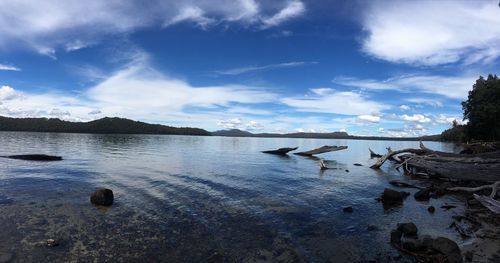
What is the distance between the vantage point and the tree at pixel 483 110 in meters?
66.0

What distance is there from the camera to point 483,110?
6719 cm

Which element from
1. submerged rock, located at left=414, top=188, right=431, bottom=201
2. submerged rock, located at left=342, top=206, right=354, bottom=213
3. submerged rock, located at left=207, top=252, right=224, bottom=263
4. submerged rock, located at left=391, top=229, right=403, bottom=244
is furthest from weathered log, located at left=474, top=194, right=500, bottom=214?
submerged rock, located at left=207, top=252, right=224, bottom=263

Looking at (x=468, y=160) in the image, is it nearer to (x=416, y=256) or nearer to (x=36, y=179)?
(x=416, y=256)

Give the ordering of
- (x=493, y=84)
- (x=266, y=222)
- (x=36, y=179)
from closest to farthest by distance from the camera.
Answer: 1. (x=266, y=222)
2. (x=36, y=179)
3. (x=493, y=84)

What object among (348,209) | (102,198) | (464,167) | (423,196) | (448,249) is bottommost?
(348,209)

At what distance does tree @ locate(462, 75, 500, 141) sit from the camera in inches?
2598

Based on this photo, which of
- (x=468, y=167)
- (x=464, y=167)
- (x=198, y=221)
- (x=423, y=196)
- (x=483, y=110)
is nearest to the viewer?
(x=198, y=221)

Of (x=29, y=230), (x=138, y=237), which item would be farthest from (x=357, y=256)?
(x=29, y=230)

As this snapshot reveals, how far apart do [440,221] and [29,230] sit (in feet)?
64.8

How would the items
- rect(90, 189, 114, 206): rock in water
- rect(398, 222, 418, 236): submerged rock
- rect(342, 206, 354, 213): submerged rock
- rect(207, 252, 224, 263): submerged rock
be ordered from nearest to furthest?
rect(207, 252, 224, 263): submerged rock → rect(398, 222, 418, 236): submerged rock → rect(90, 189, 114, 206): rock in water → rect(342, 206, 354, 213): submerged rock

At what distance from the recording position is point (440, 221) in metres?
16.1

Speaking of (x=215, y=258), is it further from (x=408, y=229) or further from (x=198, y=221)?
(x=408, y=229)

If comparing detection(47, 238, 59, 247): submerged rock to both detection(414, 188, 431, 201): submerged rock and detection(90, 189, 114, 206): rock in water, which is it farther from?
detection(414, 188, 431, 201): submerged rock

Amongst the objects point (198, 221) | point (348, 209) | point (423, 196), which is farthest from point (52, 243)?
point (423, 196)
